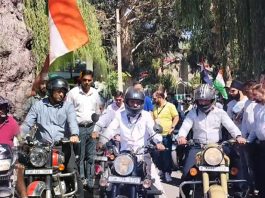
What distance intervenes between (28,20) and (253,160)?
5.35 m

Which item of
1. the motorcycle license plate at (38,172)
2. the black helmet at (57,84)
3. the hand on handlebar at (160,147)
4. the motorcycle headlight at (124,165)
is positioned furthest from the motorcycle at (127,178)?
the black helmet at (57,84)

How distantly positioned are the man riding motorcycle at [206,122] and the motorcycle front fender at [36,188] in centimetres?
174

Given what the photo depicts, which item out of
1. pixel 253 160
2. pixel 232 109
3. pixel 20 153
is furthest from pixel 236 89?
pixel 20 153

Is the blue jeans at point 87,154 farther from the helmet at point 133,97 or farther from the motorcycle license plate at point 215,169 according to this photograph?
the motorcycle license plate at point 215,169

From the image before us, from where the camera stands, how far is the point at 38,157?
625 centimetres

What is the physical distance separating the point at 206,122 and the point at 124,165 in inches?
53.8

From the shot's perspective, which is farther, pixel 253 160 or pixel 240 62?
pixel 240 62

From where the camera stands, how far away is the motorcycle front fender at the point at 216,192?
572 centimetres

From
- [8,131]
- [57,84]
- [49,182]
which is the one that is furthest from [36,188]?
[57,84]

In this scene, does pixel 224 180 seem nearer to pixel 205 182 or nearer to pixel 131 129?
pixel 205 182

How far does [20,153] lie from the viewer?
634cm

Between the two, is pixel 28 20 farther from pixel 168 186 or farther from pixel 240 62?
pixel 240 62

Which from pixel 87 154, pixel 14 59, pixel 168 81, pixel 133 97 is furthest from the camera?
pixel 168 81

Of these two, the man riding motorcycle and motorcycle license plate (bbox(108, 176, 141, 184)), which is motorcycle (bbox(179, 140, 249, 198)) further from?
motorcycle license plate (bbox(108, 176, 141, 184))
